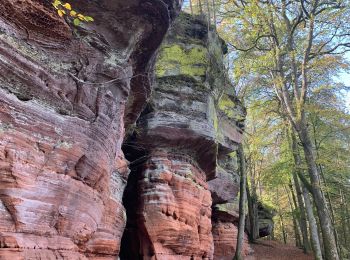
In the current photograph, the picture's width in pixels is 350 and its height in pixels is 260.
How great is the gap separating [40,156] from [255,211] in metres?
18.6

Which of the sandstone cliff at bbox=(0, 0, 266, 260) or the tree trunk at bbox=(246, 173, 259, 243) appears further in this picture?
the tree trunk at bbox=(246, 173, 259, 243)

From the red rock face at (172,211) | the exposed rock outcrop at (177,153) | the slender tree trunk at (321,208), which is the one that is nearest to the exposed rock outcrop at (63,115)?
the red rock face at (172,211)

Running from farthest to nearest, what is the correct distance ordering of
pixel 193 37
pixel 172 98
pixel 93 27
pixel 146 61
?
pixel 193 37
pixel 172 98
pixel 146 61
pixel 93 27

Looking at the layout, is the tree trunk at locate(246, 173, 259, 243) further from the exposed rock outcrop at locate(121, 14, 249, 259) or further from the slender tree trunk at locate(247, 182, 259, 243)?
the exposed rock outcrop at locate(121, 14, 249, 259)

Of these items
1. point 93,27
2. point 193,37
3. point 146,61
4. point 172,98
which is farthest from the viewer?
point 193,37

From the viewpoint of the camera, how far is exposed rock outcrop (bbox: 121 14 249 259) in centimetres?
1045

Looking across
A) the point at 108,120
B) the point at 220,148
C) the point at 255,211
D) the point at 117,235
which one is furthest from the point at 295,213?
the point at 108,120

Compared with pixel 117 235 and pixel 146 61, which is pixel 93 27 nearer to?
pixel 146 61

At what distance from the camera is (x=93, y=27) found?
273 inches

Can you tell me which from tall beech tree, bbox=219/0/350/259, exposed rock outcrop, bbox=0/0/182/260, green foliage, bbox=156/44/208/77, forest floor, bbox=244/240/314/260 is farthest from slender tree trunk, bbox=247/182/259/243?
exposed rock outcrop, bbox=0/0/182/260

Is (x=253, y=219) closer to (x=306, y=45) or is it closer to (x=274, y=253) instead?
(x=274, y=253)

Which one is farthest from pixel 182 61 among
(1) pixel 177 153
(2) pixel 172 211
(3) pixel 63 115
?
(3) pixel 63 115

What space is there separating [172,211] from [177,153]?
6.64 ft

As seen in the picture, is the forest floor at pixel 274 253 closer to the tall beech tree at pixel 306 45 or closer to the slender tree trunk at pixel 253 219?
the slender tree trunk at pixel 253 219
